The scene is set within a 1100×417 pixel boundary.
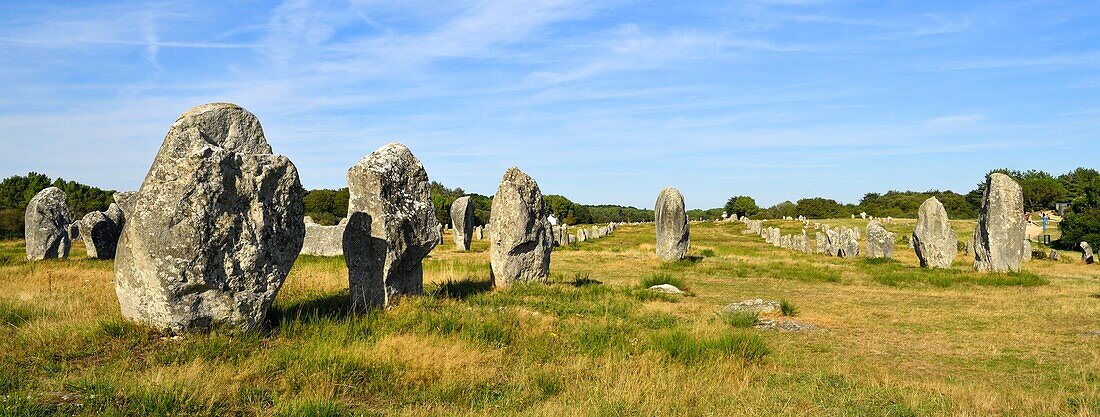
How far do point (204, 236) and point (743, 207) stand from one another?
95.0m

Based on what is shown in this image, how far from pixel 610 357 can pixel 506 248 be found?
7447 mm

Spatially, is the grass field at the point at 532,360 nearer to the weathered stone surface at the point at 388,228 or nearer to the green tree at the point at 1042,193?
the weathered stone surface at the point at 388,228

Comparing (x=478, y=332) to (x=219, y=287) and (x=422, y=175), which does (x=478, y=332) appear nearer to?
(x=219, y=287)

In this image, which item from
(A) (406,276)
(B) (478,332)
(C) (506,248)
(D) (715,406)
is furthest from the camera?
(C) (506,248)

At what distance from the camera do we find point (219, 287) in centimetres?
708

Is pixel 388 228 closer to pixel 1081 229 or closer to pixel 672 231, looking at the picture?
pixel 672 231

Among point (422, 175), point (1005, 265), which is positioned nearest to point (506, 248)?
point (422, 175)

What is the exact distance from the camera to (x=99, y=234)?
18.3 metres

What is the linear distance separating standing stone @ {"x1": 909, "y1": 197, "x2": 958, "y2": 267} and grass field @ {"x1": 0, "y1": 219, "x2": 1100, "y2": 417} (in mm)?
8980

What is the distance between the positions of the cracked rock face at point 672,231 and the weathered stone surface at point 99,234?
15689mm

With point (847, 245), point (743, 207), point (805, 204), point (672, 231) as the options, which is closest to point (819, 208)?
point (805, 204)

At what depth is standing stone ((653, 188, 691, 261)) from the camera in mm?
23750

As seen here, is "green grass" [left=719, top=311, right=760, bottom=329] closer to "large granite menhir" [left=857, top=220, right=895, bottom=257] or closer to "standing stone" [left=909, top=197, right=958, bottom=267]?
"standing stone" [left=909, top=197, right=958, bottom=267]

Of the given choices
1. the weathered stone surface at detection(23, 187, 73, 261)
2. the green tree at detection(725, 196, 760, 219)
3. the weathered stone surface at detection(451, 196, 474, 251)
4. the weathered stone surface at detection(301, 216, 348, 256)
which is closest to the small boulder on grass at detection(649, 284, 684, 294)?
the weathered stone surface at detection(301, 216, 348, 256)
